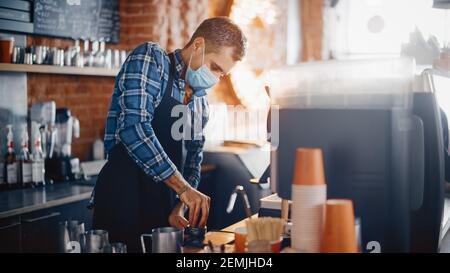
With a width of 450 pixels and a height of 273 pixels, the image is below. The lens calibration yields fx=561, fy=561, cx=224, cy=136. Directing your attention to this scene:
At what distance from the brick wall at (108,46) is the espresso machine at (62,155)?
0.20 m

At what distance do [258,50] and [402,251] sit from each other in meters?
4.41

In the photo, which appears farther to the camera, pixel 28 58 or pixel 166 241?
pixel 28 58

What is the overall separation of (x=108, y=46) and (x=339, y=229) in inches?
124

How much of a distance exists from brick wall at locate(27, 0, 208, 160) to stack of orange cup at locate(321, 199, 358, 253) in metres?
2.65

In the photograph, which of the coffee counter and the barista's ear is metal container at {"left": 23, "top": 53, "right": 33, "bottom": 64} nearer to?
the coffee counter

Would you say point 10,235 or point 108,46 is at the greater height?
point 108,46

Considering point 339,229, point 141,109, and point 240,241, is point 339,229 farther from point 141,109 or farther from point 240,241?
point 141,109

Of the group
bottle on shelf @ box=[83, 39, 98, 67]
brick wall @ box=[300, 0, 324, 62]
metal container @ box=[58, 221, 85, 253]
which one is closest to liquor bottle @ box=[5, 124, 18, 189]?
bottle on shelf @ box=[83, 39, 98, 67]

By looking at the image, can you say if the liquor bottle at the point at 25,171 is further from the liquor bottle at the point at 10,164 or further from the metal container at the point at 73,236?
the metal container at the point at 73,236

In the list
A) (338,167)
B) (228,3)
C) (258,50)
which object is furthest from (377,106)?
(258,50)

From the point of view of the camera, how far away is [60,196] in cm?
293

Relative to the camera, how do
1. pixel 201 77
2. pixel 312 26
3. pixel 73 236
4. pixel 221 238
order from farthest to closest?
1. pixel 312 26
2. pixel 201 77
3. pixel 221 238
4. pixel 73 236

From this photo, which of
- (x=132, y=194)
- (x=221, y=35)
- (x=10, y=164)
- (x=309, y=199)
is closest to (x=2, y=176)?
(x=10, y=164)

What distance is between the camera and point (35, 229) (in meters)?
Answer: 2.74
